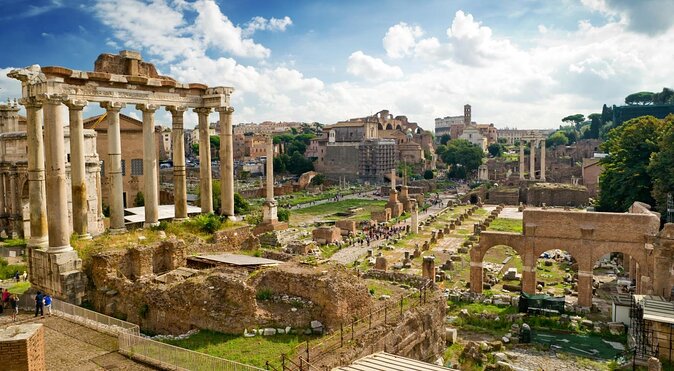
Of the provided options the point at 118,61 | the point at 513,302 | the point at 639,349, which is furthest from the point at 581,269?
the point at 118,61

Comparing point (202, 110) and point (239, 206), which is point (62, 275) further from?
point (239, 206)

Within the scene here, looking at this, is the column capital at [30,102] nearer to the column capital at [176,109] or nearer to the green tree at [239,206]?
the column capital at [176,109]

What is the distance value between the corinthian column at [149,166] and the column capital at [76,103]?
2.15 meters

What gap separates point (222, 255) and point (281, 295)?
4192mm

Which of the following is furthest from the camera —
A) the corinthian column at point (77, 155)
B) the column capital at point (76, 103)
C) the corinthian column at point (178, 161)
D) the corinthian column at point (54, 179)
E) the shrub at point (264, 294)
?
the corinthian column at point (178, 161)

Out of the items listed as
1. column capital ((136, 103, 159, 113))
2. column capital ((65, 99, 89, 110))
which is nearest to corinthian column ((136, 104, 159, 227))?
column capital ((136, 103, 159, 113))

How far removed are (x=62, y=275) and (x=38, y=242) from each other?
6.21 ft

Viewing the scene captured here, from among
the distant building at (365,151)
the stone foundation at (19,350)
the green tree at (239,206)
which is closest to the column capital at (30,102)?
the stone foundation at (19,350)

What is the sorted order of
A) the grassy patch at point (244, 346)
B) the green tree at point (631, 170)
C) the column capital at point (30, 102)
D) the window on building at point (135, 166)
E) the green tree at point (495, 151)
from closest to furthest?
the grassy patch at point (244, 346) → the column capital at point (30, 102) → the green tree at point (631, 170) → the window on building at point (135, 166) → the green tree at point (495, 151)

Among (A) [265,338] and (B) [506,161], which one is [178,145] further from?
(B) [506,161]

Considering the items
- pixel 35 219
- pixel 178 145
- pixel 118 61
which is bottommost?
pixel 35 219

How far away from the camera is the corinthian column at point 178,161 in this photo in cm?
1948

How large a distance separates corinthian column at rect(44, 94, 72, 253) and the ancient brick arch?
56.4ft

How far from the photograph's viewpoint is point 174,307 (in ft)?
42.1
